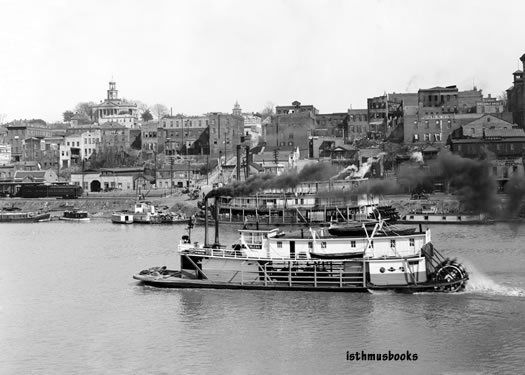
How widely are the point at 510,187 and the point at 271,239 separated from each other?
42.4 ft

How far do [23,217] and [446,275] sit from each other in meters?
69.4

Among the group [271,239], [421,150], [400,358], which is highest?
[421,150]

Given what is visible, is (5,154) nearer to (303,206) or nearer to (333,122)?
(333,122)

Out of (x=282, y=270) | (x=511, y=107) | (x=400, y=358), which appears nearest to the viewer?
(x=400, y=358)

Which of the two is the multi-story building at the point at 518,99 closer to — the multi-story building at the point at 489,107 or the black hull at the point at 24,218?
the multi-story building at the point at 489,107

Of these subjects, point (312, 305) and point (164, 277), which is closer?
point (312, 305)

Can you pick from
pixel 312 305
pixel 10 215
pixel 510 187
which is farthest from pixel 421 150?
pixel 312 305

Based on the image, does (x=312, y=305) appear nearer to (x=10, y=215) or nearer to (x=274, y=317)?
(x=274, y=317)

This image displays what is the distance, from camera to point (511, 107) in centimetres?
11419

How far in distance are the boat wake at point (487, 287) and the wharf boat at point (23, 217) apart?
215 ft

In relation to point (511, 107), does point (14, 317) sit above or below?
below

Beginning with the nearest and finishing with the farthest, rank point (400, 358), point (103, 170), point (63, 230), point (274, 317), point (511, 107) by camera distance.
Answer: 1. point (400, 358)
2. point (274, 317)
3. point (63, 230)
4. point (511, 107)
5. point (103, 170)

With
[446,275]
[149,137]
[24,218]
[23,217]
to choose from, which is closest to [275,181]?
[24,218]

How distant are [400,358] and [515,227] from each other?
131 feet
